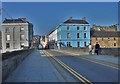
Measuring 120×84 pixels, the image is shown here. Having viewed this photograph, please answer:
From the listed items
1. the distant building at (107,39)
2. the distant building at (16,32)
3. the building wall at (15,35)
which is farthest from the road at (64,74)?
the distant building at (107,39)

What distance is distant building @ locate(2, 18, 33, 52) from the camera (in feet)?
245

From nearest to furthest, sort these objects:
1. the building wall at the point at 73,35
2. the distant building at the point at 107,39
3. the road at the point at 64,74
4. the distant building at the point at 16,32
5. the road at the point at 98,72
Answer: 1. the road at the point at 98,72
2. the road at the point at 64,74
3. the distant building at the point at 16,32
4. the building wall at the point at 73,35
5. the distant building at the point at 107,39

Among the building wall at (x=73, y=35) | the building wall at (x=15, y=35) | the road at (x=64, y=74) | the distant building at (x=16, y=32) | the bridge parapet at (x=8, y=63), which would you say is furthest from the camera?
the building wall at (x=73, y=35)

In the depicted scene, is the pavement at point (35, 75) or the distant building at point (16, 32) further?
the distant building at point (16, 32)

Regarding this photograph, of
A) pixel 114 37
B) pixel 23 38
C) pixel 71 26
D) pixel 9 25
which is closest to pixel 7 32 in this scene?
pixel 9 25

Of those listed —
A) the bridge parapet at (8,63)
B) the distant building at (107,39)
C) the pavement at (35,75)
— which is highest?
the distant building at (107,39)

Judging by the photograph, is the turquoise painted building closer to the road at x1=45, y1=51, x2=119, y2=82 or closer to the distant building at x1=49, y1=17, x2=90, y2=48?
the distant building at x1=49, y1=17, x2=90, y2=48

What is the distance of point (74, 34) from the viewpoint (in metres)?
124

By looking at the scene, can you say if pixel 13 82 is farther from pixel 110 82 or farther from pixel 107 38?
pixel 107 38

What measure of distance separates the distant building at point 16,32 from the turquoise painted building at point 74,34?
3040 cm

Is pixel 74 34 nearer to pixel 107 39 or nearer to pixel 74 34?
pixel 74 34

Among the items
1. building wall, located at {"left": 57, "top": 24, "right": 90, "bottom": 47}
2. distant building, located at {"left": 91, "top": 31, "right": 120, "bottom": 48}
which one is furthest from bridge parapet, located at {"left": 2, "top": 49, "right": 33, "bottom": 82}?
distant building, located at {"left": 91, "top": 31, "right": 120, "bottom": 48}

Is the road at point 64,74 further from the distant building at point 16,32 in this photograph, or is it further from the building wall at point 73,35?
the building wall at point 73,35

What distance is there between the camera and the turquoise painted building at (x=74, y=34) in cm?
12319
